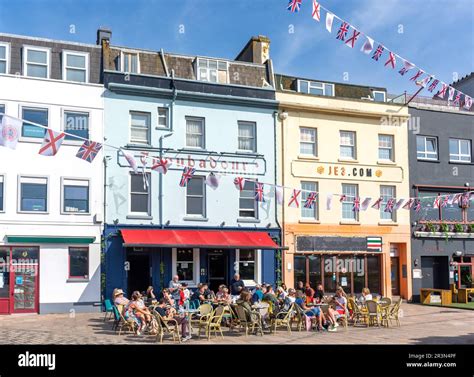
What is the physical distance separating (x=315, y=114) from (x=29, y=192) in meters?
12.7

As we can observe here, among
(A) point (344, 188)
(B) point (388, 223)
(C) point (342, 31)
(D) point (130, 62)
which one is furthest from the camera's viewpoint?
(B) point (388, 223)

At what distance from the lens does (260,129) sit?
2412cm

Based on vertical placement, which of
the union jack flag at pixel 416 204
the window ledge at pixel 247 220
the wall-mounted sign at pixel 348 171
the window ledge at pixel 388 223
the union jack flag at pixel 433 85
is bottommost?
the window ledge at pixel 388 223

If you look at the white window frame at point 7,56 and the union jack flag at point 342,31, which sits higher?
the white window frame at point 7,56

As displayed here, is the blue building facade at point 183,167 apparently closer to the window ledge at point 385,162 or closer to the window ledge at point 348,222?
the window ledge at point 348,222

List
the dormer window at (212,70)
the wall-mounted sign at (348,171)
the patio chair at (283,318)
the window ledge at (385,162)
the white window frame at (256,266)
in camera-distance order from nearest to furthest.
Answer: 1. the patio chair at (283,318)
2. the white window frame at (256,266)
3. the dormer window at (212,70)
4. the wall-mounted sign at (348,171)
5. the window ledge at (385,162)

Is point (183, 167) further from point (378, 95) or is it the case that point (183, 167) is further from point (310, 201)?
point (378, 95)

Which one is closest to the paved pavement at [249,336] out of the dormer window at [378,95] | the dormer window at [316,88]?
the dormer window at [316,88]

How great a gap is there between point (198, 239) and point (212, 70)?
25.2 ft

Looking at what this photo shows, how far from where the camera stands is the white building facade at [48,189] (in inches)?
787

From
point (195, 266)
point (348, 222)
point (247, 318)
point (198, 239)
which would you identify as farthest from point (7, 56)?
point (348, 222)

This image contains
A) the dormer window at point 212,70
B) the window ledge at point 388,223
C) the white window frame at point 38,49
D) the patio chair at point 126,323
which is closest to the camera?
the patio chair at point 126,323

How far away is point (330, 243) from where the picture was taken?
24.5 metres

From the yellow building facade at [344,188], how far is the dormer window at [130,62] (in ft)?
21.1
